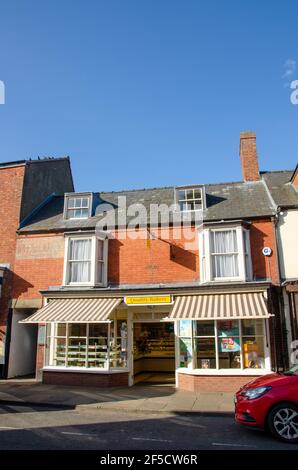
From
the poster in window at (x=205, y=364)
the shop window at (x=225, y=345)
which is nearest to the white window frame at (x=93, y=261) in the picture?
the shop window at (x=225, y=345)

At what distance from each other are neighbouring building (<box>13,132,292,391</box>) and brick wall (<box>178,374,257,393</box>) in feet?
0.12

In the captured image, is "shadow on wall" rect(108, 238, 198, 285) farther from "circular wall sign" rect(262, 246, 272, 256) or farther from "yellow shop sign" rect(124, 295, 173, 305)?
"circular wall sign" rect(262, 246, 272, 256)

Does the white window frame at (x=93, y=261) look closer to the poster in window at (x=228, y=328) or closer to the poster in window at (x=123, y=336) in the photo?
the poster in window at (x=123, y=336)

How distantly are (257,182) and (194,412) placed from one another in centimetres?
1187

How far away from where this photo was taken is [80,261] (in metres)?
15.9

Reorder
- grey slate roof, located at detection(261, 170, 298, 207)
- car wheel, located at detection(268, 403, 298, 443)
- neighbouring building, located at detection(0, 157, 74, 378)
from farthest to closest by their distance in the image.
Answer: neighbouring building, located at detection(0, 157, 74, 378) < grey slate roof, located at detection(261, 170, 298, 207) < car wheel, located at detection(268, 403, 298, 443)

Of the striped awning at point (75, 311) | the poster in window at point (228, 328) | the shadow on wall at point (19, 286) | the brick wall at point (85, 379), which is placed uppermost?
the shadow on wall at point (19, 286)

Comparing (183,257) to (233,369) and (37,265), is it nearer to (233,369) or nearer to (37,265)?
(233,369)

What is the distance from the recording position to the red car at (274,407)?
732 cm

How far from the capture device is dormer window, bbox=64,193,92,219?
17.8m

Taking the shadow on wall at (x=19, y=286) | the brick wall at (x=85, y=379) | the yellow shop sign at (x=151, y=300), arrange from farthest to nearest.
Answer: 1. the shadow on wall at (x=19, y=286)
2. the yellow shop sign at (x=151, y=300)
3. the brick wall at (x=85, y=379)

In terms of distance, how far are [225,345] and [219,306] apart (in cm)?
159

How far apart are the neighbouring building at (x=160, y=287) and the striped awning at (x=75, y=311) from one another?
0.05m

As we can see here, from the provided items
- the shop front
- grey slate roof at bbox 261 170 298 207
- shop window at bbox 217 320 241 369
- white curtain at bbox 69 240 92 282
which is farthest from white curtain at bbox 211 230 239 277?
white curtain at bbox 69 240 92 282
